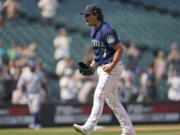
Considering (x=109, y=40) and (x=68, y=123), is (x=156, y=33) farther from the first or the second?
(x=109, y=40)

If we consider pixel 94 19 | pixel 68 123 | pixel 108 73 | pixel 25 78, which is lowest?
pixel 68 123

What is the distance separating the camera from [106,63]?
28.8 feet

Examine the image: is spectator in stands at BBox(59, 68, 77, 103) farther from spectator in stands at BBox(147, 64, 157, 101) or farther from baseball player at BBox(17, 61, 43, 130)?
spectator in stands at BBox(147, 64, 157, 101)

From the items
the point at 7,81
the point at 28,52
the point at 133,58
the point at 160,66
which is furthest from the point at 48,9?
the point at 7,81

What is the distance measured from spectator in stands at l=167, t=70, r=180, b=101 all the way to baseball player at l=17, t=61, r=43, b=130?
395 centimetres

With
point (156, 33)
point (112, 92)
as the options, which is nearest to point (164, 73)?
point (156, 33)

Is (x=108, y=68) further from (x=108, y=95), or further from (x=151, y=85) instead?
(x=151, y=85)

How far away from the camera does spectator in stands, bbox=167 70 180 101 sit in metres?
17.2

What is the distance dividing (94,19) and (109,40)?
43 cm

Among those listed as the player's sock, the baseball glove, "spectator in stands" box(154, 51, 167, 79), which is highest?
the baseball glove

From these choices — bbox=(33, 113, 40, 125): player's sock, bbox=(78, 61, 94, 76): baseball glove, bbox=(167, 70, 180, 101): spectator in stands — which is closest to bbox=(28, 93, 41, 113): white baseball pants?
bbox=(33, 113, 40, 125): player's sock

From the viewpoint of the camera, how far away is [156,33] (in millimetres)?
21797

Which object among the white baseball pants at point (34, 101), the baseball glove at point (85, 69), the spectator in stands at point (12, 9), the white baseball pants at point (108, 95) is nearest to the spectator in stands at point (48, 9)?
the spectator in stands at point (12, 9)

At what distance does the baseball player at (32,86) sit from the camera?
15.5 metres
